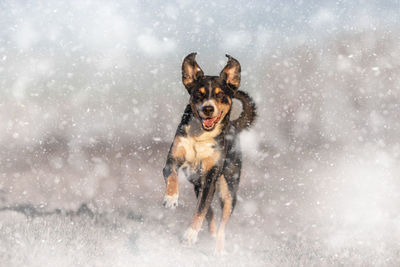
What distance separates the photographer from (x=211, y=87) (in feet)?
23.3

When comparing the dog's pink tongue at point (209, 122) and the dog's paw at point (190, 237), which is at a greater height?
the dog's pink tongue at point (209, 122)

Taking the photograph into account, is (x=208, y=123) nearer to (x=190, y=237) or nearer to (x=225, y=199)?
(x=190, y=237)

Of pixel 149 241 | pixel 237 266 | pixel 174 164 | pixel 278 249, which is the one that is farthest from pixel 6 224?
pixel 174 164

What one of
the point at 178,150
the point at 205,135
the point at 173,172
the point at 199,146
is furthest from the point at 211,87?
the point at 173,172

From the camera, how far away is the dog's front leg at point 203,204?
6971mm

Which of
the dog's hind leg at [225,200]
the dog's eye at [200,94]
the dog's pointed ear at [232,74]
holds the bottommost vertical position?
the dog's hind leg at [225,200]

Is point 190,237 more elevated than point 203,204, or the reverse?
point 203,204

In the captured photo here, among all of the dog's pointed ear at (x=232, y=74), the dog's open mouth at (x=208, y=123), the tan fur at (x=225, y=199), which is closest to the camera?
the dog's open mouth at (x=208, y=123)

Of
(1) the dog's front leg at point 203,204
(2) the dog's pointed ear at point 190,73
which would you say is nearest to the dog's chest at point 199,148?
(1) the dog's front leg at point 203,204

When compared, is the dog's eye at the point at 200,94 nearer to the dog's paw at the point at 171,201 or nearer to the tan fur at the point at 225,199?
the dog's paw at the point at 171,201

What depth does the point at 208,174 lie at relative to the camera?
7797 mm

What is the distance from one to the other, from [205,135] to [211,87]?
33.0 inches

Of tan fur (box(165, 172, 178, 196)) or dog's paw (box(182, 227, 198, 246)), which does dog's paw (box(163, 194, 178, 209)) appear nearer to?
tan fur (box(165, 172, 178, 196))

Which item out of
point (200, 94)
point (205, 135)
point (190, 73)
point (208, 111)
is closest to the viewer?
point (208, 111)
